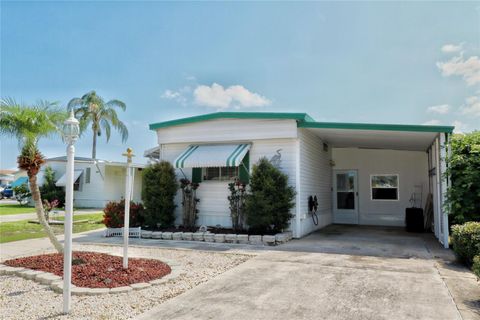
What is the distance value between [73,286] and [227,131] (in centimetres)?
658

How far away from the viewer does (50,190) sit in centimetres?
2300

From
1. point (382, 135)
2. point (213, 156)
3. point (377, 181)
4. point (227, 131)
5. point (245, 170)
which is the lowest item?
point (377, 181)

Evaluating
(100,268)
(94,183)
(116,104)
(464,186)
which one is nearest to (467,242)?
(464,186)

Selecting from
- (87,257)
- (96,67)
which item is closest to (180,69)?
(96,67)

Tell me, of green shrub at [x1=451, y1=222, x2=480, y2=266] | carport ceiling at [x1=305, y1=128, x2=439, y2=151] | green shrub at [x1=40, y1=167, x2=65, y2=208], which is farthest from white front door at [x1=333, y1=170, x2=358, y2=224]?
green shrub at [x1=40, y1=167, x2=65, y2=208]

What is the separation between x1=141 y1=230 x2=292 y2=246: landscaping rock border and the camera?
28.8 feet

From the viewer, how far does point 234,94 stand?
659 inches

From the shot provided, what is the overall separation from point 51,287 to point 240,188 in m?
5.79

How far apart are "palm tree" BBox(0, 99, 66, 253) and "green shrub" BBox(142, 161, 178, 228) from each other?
4.52 m

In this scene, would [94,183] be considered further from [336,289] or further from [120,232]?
[336,289]

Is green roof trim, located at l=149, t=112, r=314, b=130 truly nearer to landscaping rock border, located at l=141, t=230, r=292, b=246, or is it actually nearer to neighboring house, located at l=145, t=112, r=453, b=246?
neighboring house, located at l=145, t=112, r=453, b=246

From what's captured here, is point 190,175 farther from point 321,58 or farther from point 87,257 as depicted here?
point 321,58

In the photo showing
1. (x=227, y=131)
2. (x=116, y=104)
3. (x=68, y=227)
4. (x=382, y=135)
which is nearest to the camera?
(x=68, y=227)

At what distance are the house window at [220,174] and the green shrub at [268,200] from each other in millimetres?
1219
